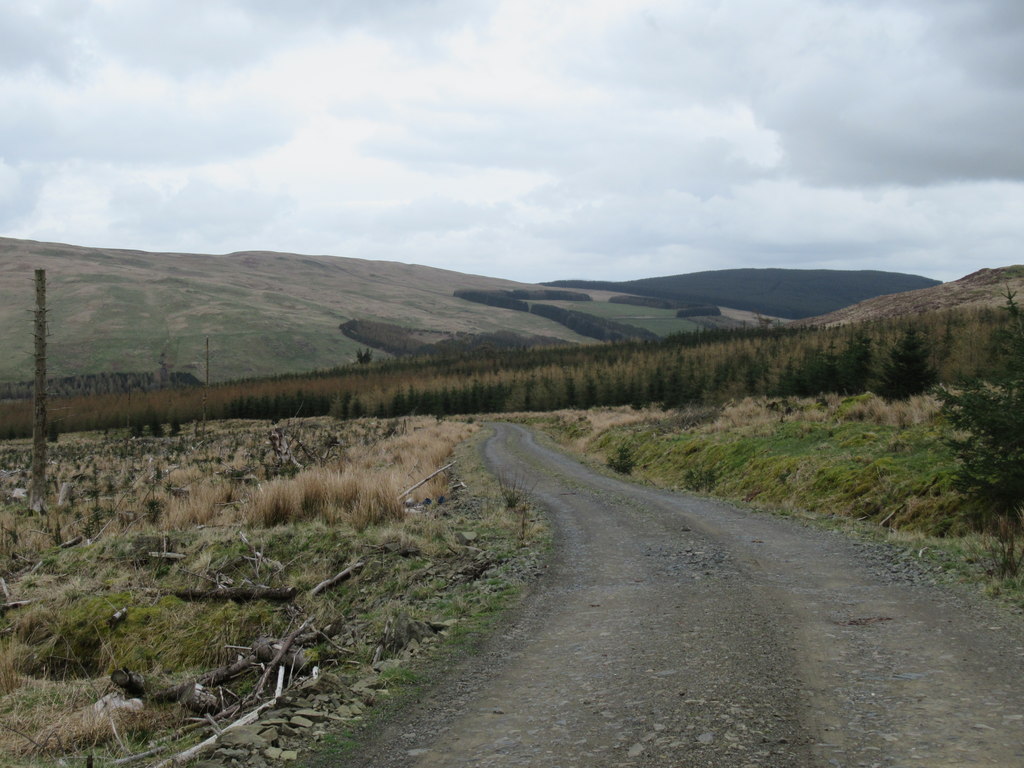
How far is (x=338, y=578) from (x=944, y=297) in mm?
181580

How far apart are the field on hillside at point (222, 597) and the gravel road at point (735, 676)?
3.09ft

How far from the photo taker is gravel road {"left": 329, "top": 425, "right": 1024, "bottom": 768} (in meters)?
4.23

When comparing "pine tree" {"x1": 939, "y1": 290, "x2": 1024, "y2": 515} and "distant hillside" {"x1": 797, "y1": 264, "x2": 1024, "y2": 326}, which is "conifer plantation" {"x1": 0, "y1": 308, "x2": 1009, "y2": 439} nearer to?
"pine tree" {"x1": 939, "y1": 290, "x2": 1024, "y2": 515}

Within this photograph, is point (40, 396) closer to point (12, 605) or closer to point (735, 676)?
point (12, 605)

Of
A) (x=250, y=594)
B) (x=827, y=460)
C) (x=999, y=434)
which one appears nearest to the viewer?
(x=250, y=594)

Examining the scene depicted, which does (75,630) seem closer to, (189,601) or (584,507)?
(189,601)

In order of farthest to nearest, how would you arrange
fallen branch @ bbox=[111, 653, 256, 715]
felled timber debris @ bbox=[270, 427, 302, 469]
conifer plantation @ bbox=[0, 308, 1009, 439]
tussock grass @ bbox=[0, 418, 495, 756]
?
conifer plantation @ bbox=[0, 308, 1009, 439]
felled timber debris @ bbox=[270, 427, 302, 469]
tussock grass @ bbox=[0, 418, 495, 756]
fallen branch @ bbox=[111, 653, 256, 715]

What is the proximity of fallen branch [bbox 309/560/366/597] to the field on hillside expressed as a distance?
0.09 feet

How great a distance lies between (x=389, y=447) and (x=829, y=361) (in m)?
28.1

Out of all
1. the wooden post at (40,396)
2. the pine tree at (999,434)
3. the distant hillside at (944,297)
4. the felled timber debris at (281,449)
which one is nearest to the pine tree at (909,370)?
the pine tree at (999,434)

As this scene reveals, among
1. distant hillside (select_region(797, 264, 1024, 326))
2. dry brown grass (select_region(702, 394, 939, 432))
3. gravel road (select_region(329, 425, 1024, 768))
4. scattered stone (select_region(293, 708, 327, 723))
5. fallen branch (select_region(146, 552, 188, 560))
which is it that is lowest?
fallen branch (select_region(146, 552, 188, 560))

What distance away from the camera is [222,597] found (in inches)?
370

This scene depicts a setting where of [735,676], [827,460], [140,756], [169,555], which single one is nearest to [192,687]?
[140,756]

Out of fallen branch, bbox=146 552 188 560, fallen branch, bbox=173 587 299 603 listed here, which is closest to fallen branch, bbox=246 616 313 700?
fallen branch, bbox=173 587 299 603
